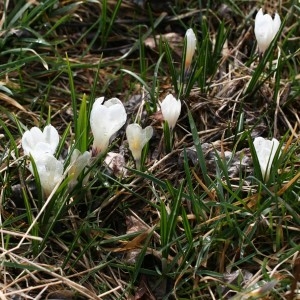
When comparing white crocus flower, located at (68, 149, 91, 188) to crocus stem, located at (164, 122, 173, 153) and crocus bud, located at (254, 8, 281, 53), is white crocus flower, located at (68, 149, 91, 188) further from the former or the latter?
crocus bud, located at (254, 8, 281, 53)

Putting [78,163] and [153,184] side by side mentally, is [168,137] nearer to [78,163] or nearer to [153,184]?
[153,184]

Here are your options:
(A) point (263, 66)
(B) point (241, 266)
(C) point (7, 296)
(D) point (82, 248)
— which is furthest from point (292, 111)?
(C) point (7, 296)

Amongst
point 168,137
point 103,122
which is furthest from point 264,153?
point 103,122

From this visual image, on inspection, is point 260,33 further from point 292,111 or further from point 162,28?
point 162,28

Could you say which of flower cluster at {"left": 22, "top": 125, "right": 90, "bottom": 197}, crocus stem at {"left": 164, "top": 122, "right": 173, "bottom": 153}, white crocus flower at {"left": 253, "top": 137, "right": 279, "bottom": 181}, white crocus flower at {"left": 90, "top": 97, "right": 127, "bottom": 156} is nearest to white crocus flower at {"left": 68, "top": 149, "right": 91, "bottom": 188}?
flower cluster at {"left": 22, "top": 125, "right": 90, "bottom": 197}

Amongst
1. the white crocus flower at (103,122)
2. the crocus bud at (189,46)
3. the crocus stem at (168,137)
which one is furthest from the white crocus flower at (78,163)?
the crocus bud at (189,46)
